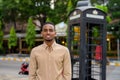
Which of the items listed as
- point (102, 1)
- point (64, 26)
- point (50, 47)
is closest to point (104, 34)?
point (50, 47)

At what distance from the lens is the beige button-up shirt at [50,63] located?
13.5 ft

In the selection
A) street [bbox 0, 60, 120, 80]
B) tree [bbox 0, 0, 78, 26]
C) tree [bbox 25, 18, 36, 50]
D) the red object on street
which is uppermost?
tree [bbox 0, 0, 78, 26]

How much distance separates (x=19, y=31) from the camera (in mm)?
50031

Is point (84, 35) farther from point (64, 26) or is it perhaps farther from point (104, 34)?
point (64, 26)

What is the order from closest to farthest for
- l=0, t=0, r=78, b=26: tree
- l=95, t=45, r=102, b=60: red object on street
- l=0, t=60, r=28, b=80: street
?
l=95, t=45, r=102, b=60: red object on street, l=0, t=60, r=28, b=80: street, l=0, t=0, r=78, b=26: tree

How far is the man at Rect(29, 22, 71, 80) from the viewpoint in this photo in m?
4.11

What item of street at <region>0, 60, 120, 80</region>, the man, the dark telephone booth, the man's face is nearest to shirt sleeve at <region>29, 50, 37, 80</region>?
the man

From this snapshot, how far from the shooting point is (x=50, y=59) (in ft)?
13.4

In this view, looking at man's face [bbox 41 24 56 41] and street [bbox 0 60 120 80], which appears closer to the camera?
man's face [bbox 41 24 56 41]

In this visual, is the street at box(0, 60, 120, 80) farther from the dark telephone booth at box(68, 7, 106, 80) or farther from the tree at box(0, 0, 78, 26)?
the tree at box(0, 0, 78, 26)

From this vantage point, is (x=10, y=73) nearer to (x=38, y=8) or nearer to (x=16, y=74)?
(x=16, y=74)

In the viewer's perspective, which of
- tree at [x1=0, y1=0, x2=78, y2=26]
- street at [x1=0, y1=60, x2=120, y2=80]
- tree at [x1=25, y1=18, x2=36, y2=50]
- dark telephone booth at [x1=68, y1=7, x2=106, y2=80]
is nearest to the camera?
dark telephone booth at [x1=68, y1=7, x2=106, y2=80]

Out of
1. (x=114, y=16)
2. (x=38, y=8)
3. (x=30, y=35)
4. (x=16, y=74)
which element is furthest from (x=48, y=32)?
(x=38, y=8)

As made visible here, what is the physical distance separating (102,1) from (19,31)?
1387cm
